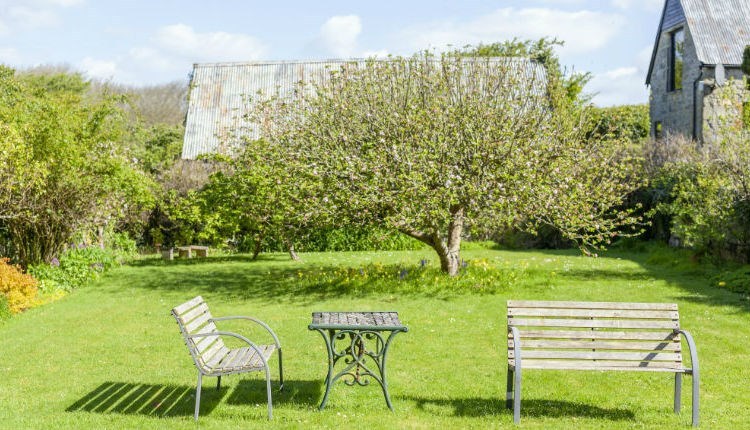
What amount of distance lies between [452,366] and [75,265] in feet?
35.2

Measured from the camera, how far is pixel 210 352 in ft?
22.4

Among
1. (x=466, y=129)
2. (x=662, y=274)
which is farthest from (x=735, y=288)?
(x=466, y=129)

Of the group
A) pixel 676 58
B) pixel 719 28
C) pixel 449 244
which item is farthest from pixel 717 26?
pixel 449 244

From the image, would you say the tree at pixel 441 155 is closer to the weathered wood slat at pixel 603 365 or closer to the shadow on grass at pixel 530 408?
the shadow on grass at pixel 530 408

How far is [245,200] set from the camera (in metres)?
17.9

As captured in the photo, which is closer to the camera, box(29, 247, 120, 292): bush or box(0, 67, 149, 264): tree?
box(0, 67, 149, 264): tree

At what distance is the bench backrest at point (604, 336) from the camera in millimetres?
6441

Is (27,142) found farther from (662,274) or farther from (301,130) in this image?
(662,274)

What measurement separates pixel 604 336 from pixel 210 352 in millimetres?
3707

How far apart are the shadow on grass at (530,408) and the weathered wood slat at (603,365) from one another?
1.60 feet

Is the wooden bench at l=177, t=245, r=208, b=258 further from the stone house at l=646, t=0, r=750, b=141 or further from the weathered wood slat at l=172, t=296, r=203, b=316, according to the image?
the stone house at l=646, t=0, r=750, b=141

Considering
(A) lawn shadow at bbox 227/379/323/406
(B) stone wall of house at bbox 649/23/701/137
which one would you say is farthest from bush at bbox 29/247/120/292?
(B) stone wall of house at bbox 649/23/701/137

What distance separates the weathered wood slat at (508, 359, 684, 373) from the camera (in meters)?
6.26

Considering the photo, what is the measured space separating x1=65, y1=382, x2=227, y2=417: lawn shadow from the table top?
131 centimetres
